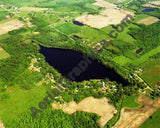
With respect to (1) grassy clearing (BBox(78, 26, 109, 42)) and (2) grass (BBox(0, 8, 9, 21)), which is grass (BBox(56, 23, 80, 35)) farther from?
(2) grass (BBox(0, 8, 9, 21))

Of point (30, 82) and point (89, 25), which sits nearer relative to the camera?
point (30, 82)

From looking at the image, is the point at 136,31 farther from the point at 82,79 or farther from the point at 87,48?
the point at 82,79

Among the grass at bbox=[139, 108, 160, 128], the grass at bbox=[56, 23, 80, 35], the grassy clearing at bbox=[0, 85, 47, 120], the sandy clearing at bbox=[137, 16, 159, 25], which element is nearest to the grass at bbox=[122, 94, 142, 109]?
the grass at bbox=[139, 108, 160, 128]

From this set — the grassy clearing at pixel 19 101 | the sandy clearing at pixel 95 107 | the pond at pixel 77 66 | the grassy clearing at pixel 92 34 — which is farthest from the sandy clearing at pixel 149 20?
the grassy clearing at pixel 19 101

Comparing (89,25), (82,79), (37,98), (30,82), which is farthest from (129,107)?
(89,25)

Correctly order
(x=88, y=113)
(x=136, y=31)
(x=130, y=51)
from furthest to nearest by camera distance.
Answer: (x=136, y=31), (x=130, y=51), (x=88, y=113)

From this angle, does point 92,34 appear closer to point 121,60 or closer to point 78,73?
point 121,60
